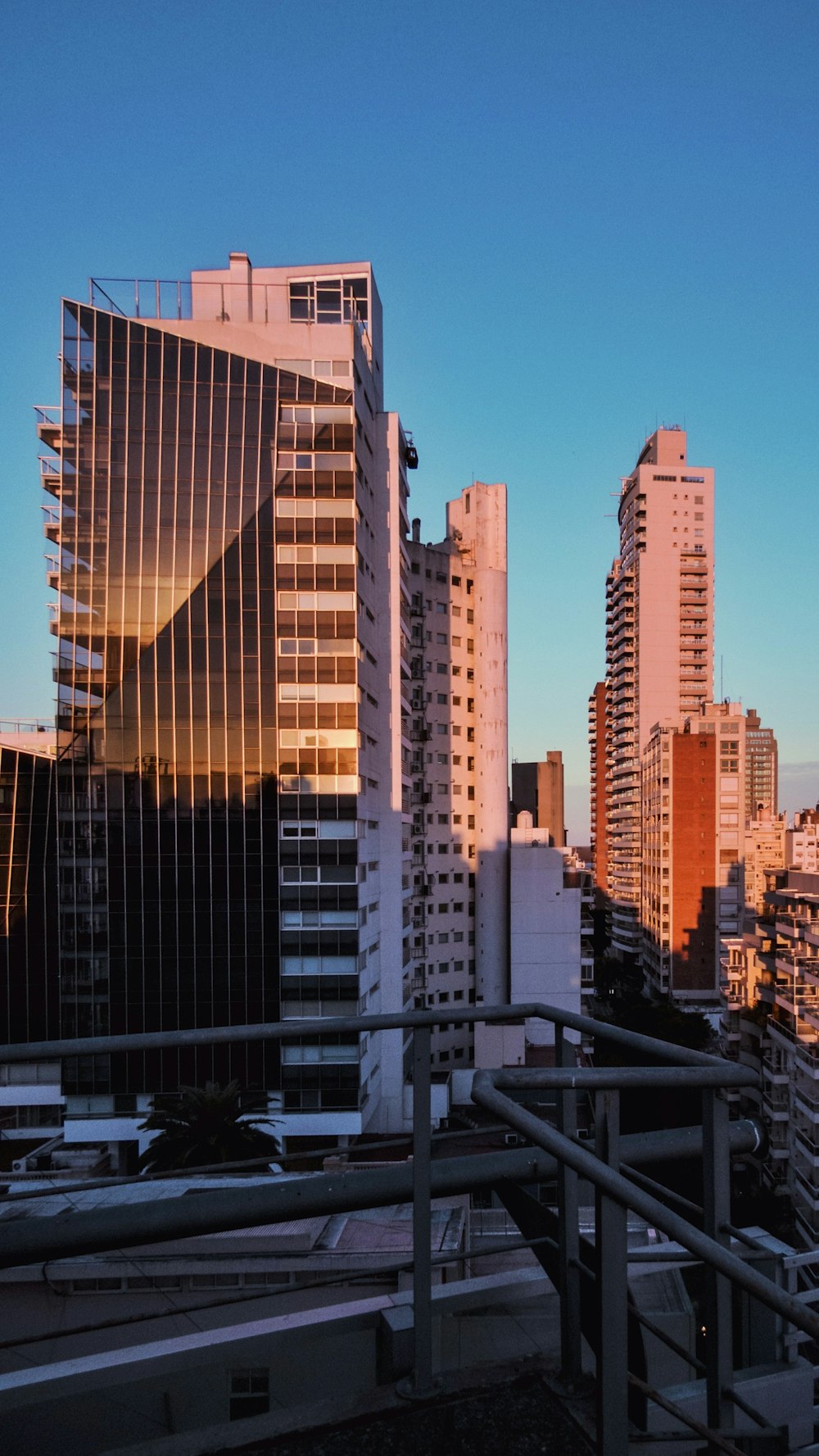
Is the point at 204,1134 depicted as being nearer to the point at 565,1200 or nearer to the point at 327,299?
the point at 565,1200

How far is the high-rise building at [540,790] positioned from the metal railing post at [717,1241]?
75.5 meters

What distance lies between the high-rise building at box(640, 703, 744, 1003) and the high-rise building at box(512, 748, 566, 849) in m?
16.8

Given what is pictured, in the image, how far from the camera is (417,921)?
41.5 m

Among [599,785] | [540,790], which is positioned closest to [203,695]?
[540,790]

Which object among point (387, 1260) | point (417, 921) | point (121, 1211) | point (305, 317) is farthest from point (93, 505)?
point (121, 1211)

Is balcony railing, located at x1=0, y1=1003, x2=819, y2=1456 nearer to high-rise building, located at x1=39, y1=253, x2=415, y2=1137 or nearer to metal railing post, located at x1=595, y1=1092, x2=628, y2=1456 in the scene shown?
metal railing post, located at x1=595, y1=1092, x2=628, y2=1456

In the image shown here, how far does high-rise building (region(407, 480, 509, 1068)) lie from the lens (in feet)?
139

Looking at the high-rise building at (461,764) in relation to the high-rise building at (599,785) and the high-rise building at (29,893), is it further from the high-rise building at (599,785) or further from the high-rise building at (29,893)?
the high-rise building at (599,785)

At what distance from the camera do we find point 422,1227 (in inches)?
99.0

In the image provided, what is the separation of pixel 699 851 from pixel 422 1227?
62.8 meters

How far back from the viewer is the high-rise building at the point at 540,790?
78688 mm

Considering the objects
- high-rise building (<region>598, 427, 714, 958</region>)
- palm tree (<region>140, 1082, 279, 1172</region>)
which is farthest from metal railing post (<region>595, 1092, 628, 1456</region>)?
high-rise building (<region>598, 427, 714, 958</region>)

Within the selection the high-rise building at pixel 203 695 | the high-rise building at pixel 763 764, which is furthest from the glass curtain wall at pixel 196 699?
the high-rise building at pixel 763 764

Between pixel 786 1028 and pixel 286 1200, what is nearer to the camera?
pixel 286 1200
